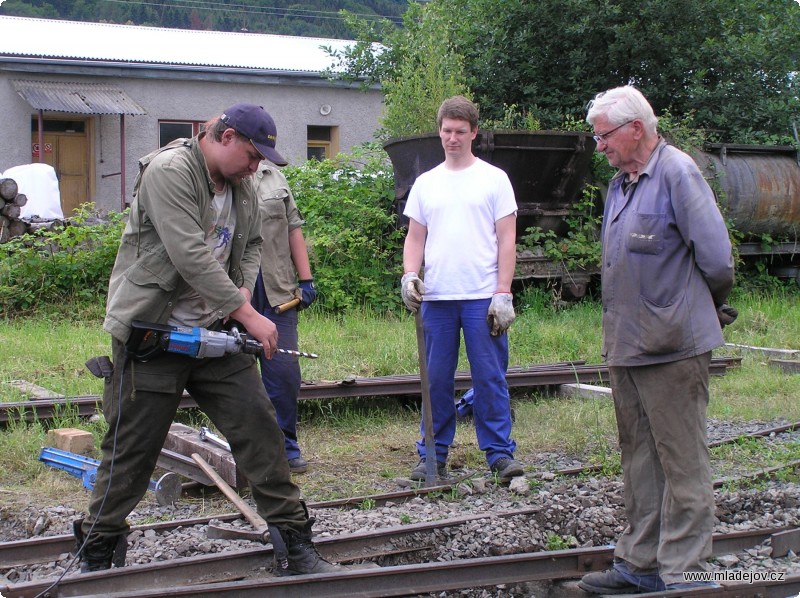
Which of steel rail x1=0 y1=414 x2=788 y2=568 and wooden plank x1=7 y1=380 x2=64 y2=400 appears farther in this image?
wooden plank x1=7 y1=380 x2=64 y2=400

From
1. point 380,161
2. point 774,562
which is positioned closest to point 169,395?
point 774,562

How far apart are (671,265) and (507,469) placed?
7.14ft

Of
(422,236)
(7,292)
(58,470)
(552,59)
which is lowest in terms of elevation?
(58,470)

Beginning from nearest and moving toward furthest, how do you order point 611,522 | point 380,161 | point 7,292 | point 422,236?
point 611,522 < point 422,236 < point 7,292 < point 380,161

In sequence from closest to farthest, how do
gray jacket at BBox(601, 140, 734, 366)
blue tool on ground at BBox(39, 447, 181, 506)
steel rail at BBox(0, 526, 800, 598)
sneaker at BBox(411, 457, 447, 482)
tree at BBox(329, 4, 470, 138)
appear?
Answer: 1. gray jacket at BBox(601, 140, 734, 366)
2. steel rail at BBox(0, 526, 800, 598)
3. blue tool on ground at BBox(39, 447, 181, 506)
4. sneaker at BBox(411, 457, 447, 482)
5. tree at BBox(329, 4, 470, 138)

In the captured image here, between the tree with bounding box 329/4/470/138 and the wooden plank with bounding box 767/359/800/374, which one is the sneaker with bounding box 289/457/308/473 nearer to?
the wooden plank with bounding box 767/359/800/374

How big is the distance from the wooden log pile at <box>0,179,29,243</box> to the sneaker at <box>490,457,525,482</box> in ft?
32.6

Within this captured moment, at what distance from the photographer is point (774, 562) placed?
14.8 feet

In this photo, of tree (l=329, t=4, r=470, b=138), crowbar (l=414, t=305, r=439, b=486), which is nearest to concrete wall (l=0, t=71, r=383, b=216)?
tree (l=329, t=4, r=470, b=138)

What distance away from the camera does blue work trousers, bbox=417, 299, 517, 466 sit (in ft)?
18.5

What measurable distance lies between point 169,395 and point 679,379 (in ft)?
6.90

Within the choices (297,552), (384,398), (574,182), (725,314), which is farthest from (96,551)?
(574,182)

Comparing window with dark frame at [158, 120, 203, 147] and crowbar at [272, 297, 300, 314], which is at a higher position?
window with dark frame at [158, 120, 203, 147]

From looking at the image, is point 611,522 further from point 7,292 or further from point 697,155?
point 697,155
